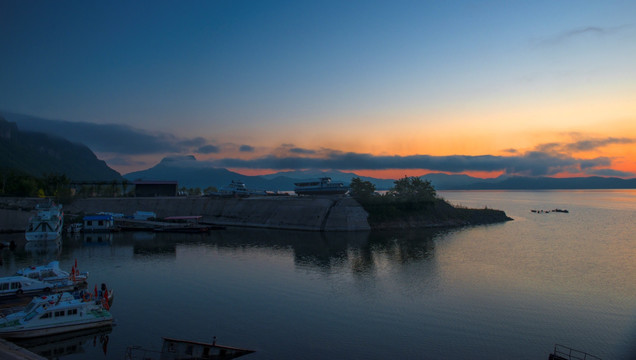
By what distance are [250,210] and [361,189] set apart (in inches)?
1236

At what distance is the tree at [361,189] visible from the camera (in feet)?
344

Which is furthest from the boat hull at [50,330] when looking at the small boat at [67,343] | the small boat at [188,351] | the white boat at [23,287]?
the white boat at [23,287]

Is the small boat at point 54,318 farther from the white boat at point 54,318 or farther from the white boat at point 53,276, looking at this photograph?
the white boat at point 53,276

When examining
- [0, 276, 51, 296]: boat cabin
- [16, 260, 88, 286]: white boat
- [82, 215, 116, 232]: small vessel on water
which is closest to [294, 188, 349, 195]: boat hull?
[82, 215, 116, 232]: small vessel on water

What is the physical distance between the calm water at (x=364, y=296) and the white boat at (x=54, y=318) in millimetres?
1556

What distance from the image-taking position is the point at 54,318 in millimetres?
28766

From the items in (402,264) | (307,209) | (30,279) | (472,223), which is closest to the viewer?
(30,279)

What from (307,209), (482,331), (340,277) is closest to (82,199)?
(307,209)

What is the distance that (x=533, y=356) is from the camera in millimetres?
25797

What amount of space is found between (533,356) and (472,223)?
89.8m

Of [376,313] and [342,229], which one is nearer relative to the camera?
[376,313]

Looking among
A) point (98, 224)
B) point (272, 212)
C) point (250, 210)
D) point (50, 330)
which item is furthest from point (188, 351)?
point (250, 210)

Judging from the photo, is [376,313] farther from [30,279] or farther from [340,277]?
[30,279]

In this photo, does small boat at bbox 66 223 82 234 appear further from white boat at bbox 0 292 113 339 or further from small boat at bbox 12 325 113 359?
small boat at bbox 12 325 113 359
